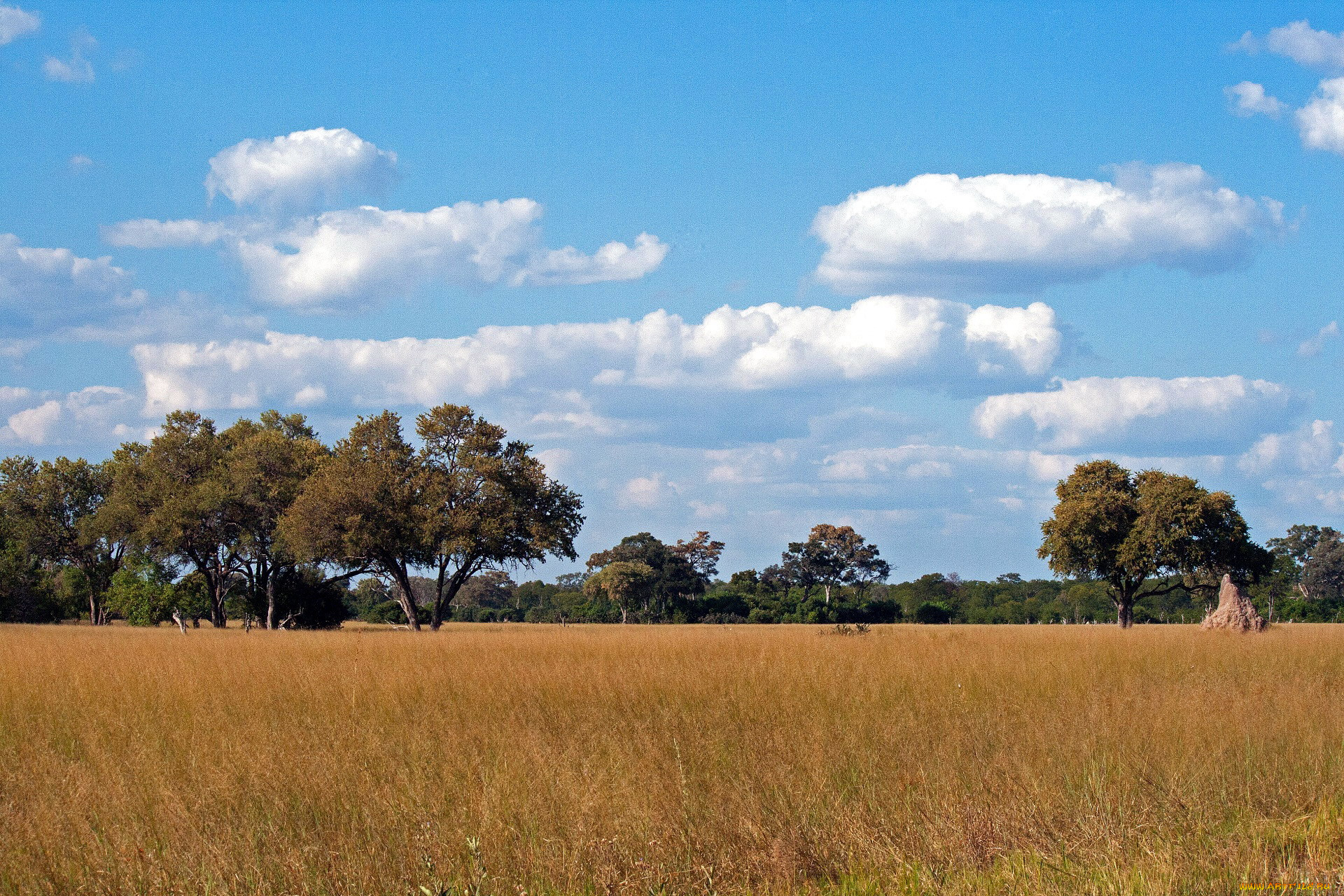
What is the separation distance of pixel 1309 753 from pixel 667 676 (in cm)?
697

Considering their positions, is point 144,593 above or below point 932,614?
above

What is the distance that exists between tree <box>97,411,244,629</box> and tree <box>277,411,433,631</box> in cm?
580

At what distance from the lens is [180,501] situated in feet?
145

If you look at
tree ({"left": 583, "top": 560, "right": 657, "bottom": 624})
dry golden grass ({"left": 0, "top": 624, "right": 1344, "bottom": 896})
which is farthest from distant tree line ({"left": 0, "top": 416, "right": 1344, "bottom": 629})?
dry golden grass ({"left": 0, "top": 624, "right": 1344, "bottom": 896})

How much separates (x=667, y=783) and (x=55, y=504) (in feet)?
183

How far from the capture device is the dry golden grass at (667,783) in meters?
5.88

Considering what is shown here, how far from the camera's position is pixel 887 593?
350 ft

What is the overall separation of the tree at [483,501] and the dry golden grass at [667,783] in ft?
79.1

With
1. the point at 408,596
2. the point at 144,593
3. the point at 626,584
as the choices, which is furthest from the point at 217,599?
the point at 626,584

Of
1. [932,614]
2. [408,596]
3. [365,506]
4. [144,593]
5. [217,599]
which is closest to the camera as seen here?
[365,506]

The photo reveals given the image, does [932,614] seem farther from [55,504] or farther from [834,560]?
[55,504]

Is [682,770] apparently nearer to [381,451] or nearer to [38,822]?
[38,822]

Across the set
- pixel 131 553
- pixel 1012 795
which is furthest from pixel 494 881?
pixel 131 553

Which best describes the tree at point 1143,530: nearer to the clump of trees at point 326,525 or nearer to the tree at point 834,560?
the clump of trees at point 326,525
